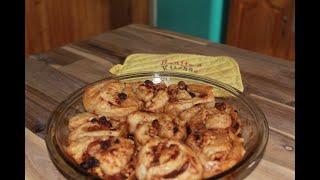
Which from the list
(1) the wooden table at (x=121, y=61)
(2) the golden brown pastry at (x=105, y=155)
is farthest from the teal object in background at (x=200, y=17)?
(2) the golden brown pastry at (x=105, y=155)

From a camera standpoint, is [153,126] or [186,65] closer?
[153,126]

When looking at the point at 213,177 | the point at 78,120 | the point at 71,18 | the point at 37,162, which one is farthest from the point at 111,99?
the point at 71,18

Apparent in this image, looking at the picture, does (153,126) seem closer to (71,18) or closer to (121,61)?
(121,61)

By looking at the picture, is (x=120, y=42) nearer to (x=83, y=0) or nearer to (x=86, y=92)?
(x=86, y=92)

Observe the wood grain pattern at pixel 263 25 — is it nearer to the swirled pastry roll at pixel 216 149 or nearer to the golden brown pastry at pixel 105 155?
the swirled pastry roll at pixel 216 149

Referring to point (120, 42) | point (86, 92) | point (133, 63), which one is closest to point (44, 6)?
point (120, 42)

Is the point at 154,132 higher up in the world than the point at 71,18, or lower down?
higher up
